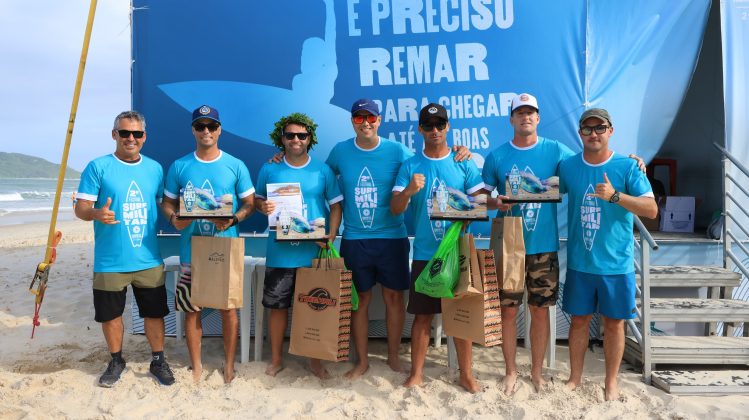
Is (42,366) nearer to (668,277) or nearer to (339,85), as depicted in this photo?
(339,85)

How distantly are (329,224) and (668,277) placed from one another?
2.78 meters

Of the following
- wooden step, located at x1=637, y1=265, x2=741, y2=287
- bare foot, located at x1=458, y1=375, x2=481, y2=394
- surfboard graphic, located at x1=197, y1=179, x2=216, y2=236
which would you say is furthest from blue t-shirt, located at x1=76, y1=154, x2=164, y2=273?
wooden step, located at x1=637, y1=265, x2=741, y2=287

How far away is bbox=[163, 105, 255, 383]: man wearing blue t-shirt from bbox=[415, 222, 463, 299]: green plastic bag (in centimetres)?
133

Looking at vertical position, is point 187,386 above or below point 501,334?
below

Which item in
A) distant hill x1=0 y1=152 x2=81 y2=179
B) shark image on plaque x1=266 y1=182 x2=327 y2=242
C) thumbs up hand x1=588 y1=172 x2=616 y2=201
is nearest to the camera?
thumbs up hand x1=588 y1=172 x2=616 y2=201

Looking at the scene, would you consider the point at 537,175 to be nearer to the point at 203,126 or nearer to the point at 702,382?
the point at 702,382

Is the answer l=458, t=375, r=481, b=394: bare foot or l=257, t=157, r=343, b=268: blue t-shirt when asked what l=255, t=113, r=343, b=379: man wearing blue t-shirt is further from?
l=458, t=375, r=481, b=394: bare foot

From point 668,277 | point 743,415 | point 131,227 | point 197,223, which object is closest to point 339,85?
point 197,223

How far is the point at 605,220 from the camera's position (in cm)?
301

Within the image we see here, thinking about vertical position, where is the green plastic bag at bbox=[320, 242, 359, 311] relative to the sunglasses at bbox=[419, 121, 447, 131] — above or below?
below

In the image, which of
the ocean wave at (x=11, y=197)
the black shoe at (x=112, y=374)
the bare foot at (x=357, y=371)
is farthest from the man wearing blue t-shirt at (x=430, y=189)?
the ocean wave at (x=11, y=197)

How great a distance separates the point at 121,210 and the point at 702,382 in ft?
13.3

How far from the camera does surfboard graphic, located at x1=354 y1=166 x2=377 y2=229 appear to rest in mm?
3359

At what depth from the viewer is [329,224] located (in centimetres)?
358
